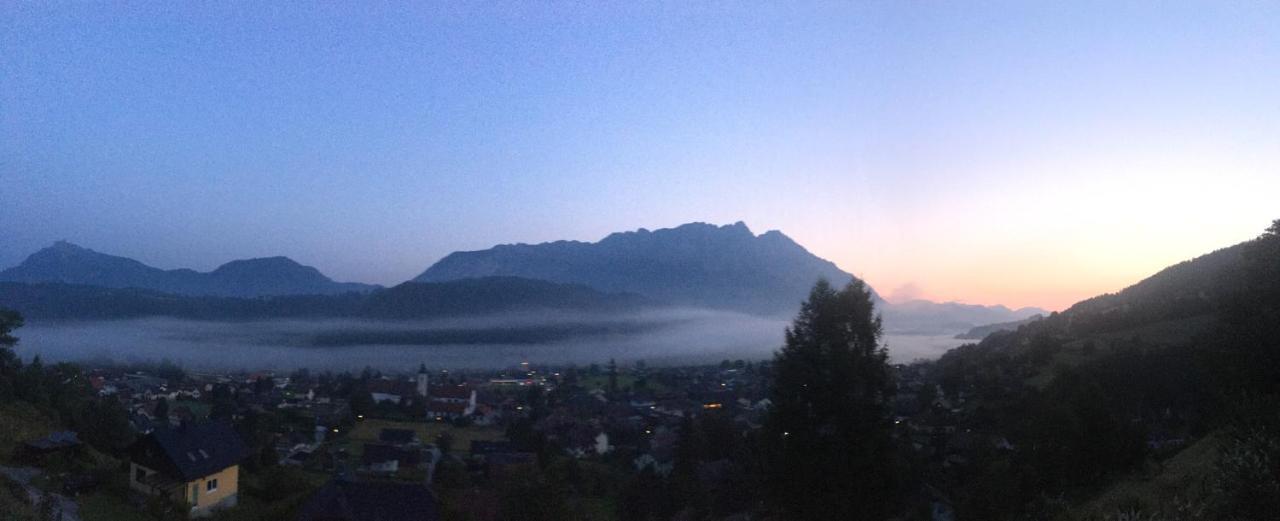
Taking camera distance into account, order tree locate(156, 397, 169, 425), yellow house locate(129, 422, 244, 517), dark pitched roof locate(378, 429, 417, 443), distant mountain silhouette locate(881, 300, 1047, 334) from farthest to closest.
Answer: distant mountain silhouette locate(881, 300, 1047, 334) → tree locate(156, 397, 169, 425) → dark pitched roof locate(378, 429, 417, 443) → yellow house locate(129, 422, 244, 517)

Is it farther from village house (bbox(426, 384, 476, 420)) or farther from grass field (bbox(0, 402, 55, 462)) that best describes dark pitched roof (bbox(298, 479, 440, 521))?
village house (bbox(426, 384, 476, 420))

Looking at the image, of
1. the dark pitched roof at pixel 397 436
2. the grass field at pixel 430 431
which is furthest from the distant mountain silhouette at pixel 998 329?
the dark pitched roof at pixel 397 436

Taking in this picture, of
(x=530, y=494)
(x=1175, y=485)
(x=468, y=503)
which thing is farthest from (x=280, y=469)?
(x=1175, y=485)

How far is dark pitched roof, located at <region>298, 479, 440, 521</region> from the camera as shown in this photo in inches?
676

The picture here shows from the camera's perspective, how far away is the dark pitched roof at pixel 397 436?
125 ft

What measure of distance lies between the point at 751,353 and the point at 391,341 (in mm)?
65476

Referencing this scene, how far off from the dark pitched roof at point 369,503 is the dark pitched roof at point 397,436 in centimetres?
1993

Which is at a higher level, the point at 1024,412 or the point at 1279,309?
the point at 1279,309

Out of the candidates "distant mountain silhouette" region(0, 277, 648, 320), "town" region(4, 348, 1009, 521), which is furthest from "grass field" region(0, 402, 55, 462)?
"distant mountain silhouette" region(0, 277, 648, 320)

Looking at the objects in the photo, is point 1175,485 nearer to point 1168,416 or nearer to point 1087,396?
point 1087,396

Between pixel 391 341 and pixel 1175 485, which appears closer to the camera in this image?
pixel 1175 485

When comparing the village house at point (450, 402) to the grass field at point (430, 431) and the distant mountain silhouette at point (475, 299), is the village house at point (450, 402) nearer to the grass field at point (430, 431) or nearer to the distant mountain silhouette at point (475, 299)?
the grass field at point (430, 431)

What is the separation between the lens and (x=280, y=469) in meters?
25.6

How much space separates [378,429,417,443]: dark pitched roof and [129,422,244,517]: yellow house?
52.6 feet
